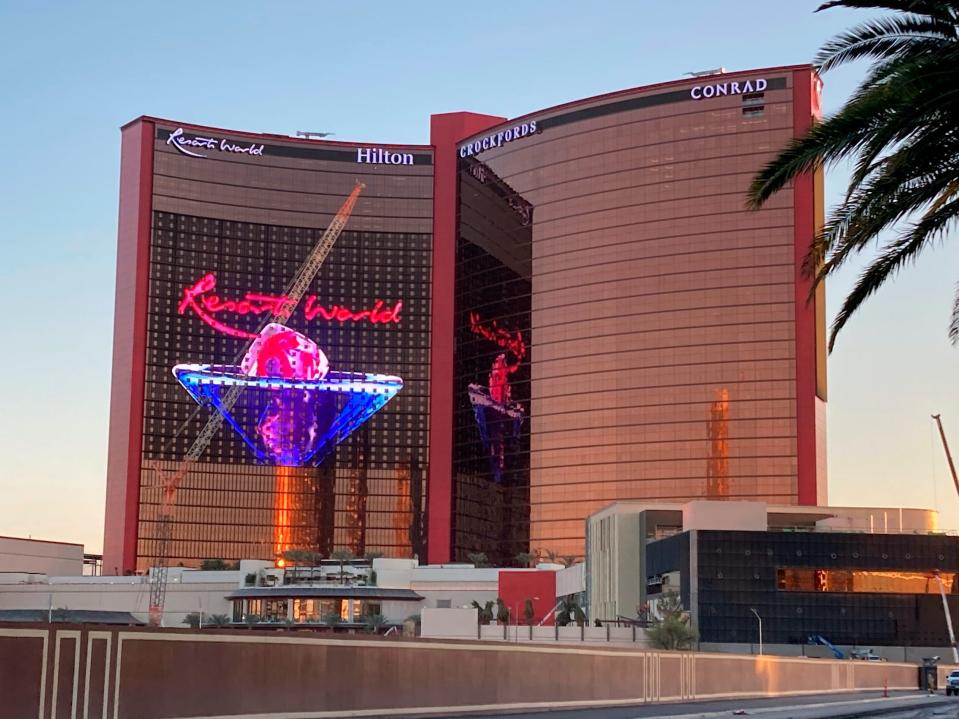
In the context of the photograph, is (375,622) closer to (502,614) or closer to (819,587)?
(502,614)

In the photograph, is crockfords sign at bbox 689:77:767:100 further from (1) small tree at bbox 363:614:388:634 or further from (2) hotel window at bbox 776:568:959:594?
(2) hotel window at bbox 776:568:959:594

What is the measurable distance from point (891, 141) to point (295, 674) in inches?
741

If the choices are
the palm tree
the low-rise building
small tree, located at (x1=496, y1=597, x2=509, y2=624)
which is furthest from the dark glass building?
the palm tree

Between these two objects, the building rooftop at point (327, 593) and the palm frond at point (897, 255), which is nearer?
the palm frond at point (897, 255)

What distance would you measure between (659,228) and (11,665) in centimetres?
17348

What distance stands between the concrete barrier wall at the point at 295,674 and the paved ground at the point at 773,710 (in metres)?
1.39

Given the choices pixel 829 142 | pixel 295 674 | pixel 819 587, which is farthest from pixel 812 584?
pixel 829 142

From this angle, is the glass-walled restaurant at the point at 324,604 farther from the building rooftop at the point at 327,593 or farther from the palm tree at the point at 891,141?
the palm tree at the point at 891,141

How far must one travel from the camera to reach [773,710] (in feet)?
153

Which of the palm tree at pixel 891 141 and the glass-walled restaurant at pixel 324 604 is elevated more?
the palm tree at pixel 891 141

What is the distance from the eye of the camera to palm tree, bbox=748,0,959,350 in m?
25.6

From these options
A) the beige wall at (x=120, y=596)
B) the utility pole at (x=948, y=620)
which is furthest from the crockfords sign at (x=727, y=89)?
the beige wall at (x=120, y=596)

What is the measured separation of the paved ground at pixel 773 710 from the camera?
41156mm

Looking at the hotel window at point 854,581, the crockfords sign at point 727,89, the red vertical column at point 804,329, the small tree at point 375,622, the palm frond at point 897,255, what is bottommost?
the small tree at point 375,622
